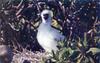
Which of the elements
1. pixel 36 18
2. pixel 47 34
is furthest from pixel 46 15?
pixel 36 18

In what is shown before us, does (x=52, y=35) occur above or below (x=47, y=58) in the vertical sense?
above

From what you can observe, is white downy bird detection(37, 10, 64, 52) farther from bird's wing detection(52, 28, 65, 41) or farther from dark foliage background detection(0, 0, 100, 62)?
dark foliage background detection(0, 0, 100, 62)

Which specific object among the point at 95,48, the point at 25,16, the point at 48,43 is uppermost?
the point at 25,16

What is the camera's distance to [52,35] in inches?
203

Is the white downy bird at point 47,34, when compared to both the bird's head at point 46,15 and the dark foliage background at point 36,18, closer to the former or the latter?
the bird's head at point 46,15

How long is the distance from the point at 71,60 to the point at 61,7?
0.84 m

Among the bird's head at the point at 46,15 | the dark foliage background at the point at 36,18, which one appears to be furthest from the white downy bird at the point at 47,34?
the dark foliage background at the point at 36,18

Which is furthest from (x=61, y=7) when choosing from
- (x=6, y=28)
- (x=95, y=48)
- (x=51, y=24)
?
(x=95, y=48)

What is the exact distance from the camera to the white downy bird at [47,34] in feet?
16.8

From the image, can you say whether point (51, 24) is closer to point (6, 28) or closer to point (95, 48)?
point (6, 28)

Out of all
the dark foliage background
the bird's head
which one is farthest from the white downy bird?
the dark foliage background

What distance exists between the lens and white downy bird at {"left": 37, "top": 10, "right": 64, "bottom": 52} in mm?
5121

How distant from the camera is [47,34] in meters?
5.21

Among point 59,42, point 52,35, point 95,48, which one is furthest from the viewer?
point 52,35
